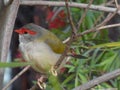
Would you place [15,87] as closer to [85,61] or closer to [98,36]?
[98,36]

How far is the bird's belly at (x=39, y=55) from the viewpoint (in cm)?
208

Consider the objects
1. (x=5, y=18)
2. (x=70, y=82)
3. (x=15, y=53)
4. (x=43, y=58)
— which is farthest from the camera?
(x=15, y=53)

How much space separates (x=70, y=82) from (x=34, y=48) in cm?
65

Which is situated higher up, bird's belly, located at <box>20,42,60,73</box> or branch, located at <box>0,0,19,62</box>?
branch, located at <box>0,0,19,62</box>

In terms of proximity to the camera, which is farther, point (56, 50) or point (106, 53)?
point (106, 53)

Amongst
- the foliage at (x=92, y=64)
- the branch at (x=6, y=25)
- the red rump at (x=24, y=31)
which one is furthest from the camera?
the foliage at (x=92, y=64)

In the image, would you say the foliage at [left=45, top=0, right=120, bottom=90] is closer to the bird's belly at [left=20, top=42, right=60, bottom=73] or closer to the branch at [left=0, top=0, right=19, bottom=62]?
the bird's belly at [left=20, top=42, right=60, bottom=73]

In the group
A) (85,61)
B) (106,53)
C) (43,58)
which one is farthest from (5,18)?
(106,53)

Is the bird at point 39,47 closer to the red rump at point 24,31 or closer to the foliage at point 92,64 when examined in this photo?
the red rump at point 24,31

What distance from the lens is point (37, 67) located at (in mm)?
2117

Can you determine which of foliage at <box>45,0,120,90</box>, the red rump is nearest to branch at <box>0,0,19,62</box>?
the red rump

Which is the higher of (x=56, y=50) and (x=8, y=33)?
(x=8, y=33)

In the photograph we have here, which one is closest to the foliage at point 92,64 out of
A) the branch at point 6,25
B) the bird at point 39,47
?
the bird at point 39,47

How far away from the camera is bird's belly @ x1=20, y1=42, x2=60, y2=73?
6.82 ft
